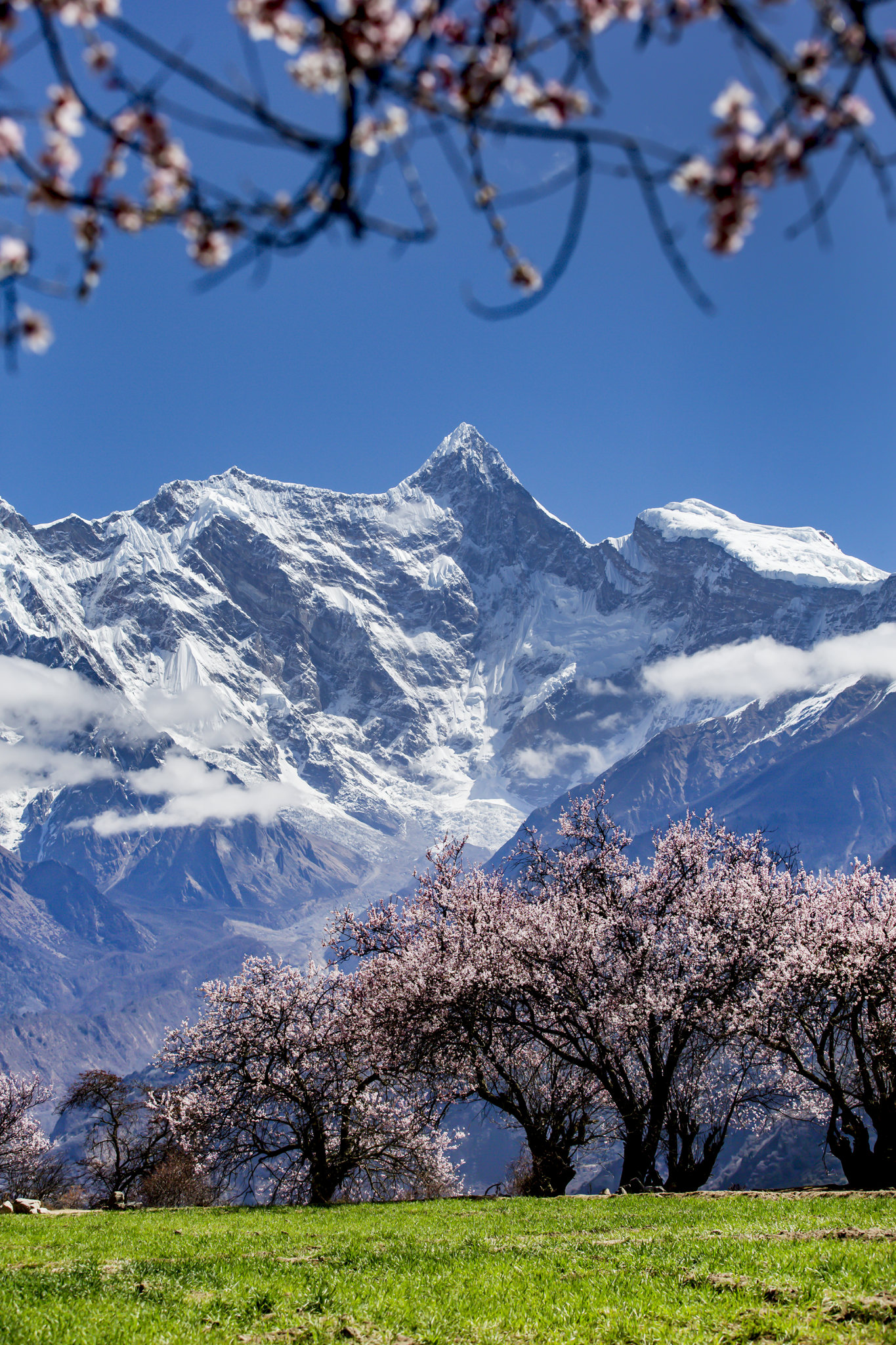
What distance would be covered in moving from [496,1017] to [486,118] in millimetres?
22746

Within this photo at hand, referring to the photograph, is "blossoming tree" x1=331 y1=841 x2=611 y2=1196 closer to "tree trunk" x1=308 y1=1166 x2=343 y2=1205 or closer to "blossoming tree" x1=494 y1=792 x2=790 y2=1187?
"blossoming tree" x1=494 y1=792 x2=790 y2=1187

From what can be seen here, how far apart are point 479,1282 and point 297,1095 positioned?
18.8 m

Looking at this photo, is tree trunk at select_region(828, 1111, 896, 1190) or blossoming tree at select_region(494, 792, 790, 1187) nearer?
tree trunk at select_region(828, 1111, 896, 1190)

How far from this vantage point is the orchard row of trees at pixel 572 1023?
21.1m

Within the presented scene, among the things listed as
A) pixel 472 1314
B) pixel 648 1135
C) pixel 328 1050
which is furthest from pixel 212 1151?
pixel 472 1314

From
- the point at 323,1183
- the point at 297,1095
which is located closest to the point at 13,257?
the point at 297,1095

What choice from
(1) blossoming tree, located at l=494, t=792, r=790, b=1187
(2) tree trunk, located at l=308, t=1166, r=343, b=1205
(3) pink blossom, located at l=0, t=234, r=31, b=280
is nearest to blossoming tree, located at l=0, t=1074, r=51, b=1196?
(2) tree trunk, located at l=308, t=1166, r=343, b=1205

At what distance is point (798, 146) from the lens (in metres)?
3.38

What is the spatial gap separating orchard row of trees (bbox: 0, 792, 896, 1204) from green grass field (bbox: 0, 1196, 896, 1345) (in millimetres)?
7284

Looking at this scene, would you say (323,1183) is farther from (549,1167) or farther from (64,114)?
(64,114)

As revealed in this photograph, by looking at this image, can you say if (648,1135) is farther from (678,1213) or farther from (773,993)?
(678,1213)

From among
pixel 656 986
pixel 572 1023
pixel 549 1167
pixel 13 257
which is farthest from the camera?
pixel 549 1167

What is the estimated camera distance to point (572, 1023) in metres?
22.5

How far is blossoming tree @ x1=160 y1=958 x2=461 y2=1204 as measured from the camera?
84.0 feet
